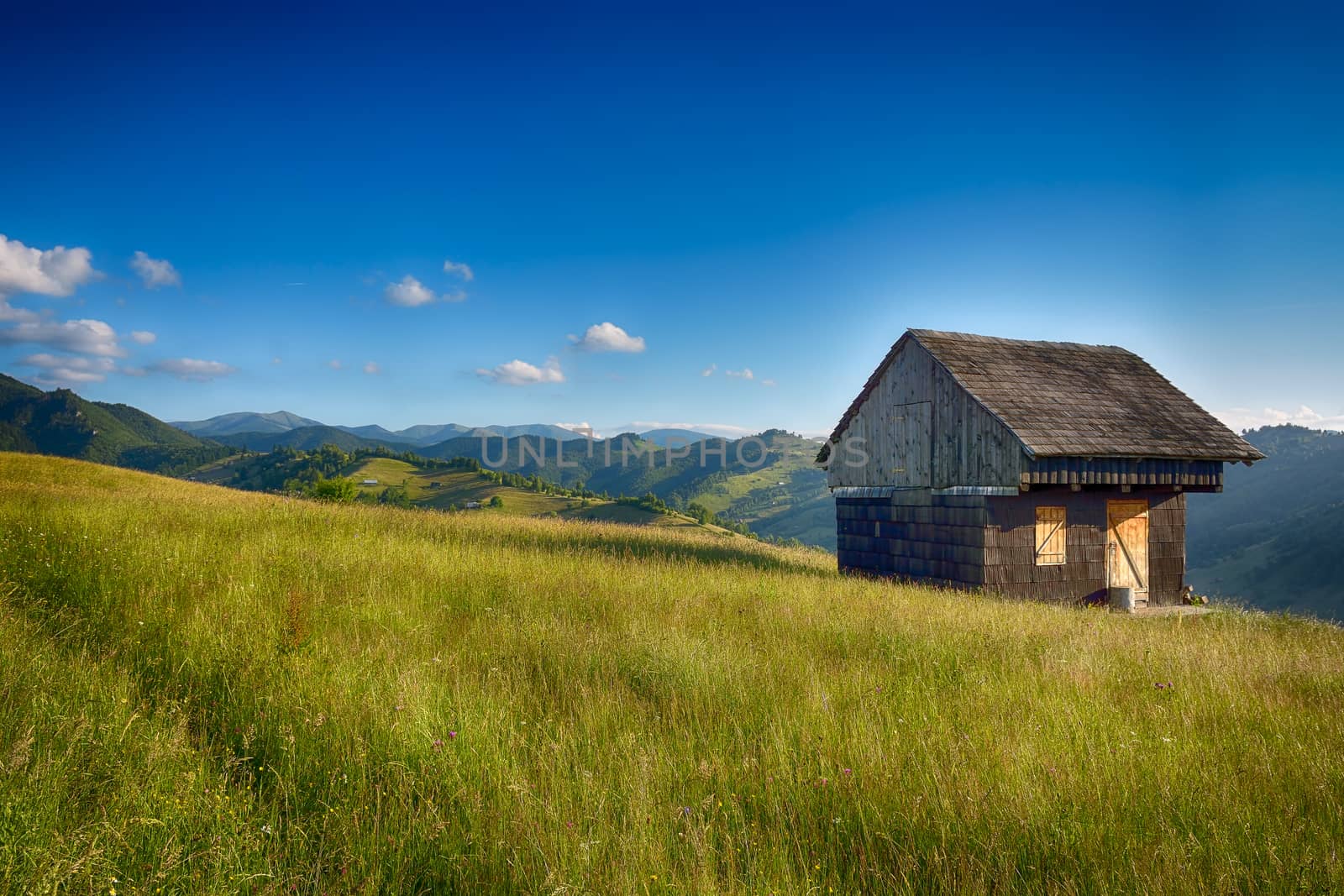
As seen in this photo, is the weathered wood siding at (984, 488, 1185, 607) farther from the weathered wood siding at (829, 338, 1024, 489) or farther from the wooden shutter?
the weathered wood siding at (829, 338, 1024, 489)

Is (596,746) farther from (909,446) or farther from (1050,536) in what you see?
(909,446)

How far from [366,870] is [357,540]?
8234 mm

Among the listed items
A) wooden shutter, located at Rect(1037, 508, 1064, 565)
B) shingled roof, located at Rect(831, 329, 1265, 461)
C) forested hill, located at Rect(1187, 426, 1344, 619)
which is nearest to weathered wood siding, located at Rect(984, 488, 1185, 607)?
wooden shutter, located at Rect(1037, 508, 1064, 565)

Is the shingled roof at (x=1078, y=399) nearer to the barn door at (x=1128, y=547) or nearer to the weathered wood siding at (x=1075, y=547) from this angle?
the weathered wood siding at (x=1075, y=547)

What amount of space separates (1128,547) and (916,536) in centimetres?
526

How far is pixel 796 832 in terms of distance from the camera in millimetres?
3420

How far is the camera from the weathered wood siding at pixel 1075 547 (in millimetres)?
15695

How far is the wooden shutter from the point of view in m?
16.1

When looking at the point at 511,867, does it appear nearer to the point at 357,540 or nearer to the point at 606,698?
the point at 606,698

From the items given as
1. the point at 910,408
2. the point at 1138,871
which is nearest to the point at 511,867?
the point at 1138,871

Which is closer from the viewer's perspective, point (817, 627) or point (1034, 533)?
point (817, 627)

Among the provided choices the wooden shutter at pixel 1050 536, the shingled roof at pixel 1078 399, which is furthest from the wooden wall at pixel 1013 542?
the shingled roof at pixel 1078 399

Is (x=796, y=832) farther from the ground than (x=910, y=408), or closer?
closer

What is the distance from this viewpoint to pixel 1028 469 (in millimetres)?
14992
